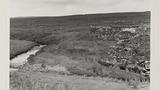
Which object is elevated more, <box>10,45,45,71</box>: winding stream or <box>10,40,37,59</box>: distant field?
<box>10,40,37,59</box>: distant field

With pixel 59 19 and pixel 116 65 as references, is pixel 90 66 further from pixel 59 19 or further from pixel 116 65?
pixel 59 19

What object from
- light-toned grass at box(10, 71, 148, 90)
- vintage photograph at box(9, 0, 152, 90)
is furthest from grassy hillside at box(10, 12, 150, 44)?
light-toned grass at box(10, 71, 148, 90)

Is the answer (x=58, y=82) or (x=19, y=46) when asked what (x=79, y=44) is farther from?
(x=19, y=46)

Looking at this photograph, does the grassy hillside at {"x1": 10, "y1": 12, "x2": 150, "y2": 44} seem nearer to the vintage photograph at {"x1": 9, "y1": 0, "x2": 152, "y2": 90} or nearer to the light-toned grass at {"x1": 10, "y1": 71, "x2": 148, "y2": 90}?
the vintage photograph at {"x1": 9, "y1": 0, "x2": 152, "y2": 90}

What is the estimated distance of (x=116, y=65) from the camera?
1.74m

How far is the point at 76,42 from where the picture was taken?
1.83 metres

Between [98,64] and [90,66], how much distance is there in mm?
54

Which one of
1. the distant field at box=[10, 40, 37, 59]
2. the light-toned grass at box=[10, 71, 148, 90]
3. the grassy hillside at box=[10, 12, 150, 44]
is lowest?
the light-toned grass at box=[10, 71, 148, 90]

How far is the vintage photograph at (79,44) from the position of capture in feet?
5.58

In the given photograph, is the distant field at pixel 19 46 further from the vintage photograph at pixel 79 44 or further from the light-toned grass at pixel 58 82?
the light-toned grass at pixel 58 82

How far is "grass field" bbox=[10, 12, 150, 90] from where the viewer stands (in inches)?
67.4

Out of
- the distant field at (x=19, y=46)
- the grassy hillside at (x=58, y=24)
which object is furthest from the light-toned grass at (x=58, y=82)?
the grassy hillside at (x=58, y=24)

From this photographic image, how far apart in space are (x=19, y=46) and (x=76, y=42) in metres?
0.40

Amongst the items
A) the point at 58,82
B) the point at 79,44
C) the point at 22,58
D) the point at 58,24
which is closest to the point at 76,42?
the point at 79,44
